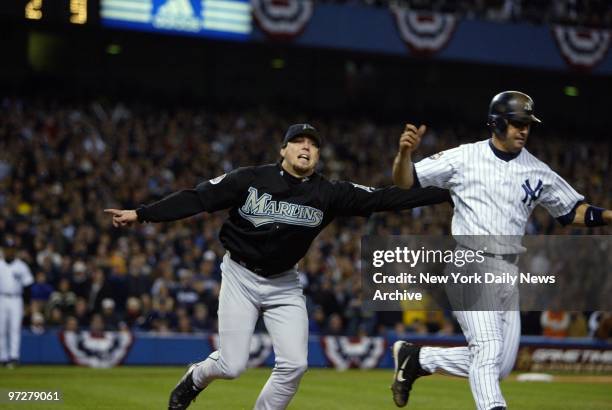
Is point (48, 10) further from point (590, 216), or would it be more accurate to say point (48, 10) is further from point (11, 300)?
point (590, 216)

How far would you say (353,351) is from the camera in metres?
17.9

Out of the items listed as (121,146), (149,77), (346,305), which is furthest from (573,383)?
(149,77)

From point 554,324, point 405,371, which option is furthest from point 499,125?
point 554,324

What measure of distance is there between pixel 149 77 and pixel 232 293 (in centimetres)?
2277

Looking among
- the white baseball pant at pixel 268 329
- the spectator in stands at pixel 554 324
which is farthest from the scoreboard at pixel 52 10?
the white baseball pant at pixel 268 329

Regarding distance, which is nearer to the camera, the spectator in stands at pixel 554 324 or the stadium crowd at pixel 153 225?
the stadium crowd at pixel 153 225

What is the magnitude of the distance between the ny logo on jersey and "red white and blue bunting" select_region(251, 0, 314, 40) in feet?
60.6

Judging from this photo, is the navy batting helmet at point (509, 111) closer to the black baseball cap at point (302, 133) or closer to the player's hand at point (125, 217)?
the black baseball cap at point (302, 133)

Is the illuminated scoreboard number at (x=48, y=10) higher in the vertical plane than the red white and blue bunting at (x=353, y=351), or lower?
higher

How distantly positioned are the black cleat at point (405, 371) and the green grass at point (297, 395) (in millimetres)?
2611

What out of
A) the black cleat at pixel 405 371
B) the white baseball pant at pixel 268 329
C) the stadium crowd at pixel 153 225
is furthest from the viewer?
the stadium crowd at pixel 153 225

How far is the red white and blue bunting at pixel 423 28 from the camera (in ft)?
89.1

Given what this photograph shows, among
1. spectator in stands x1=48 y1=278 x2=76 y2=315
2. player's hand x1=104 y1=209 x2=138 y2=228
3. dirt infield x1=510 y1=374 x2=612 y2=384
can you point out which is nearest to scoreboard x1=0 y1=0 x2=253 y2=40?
spectator in stands x1=48 y1=278 x2=76 y2=315

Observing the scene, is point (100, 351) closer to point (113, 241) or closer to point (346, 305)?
point (113, 241)
